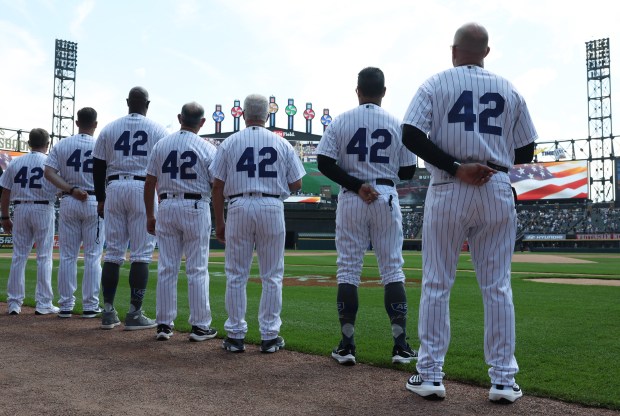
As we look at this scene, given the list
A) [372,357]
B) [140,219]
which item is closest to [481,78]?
[372,357]

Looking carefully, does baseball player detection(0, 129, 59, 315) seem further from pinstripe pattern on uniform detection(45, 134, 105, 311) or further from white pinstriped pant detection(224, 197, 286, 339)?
white pinstriped pant detection(224, 197, 286, 339)

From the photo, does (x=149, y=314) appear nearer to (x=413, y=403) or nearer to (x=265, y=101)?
(x=265, y=101)

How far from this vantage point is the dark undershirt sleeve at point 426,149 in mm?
2929

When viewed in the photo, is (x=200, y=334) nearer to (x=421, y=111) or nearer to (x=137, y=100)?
(x=137, y=100)

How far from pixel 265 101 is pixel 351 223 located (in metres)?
1.23

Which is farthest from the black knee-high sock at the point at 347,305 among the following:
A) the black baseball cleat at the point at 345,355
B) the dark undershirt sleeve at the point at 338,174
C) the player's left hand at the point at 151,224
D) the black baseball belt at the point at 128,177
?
the black baseball belt at the point at 128,177

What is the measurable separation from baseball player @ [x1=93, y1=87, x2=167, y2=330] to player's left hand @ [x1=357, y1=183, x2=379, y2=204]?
225 centimetres

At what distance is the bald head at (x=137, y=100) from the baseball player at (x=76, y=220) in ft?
2.82

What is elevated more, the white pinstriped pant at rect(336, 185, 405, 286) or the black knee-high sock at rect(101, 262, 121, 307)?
the white pinstriped pant at rect(336, 185, 405, 286)

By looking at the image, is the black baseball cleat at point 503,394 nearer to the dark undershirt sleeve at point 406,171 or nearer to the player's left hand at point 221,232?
the dark undershirt sleeve at point 406,171

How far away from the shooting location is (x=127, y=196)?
17.0ft

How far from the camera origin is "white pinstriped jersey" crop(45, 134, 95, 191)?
5.84 meters

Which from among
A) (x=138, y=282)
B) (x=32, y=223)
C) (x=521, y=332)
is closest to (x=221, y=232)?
(x=138, y=282)

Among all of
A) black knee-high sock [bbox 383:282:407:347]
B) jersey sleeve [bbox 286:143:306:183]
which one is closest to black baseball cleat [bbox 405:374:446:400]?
black knee-high sock [bbox 383:282:407:347]
